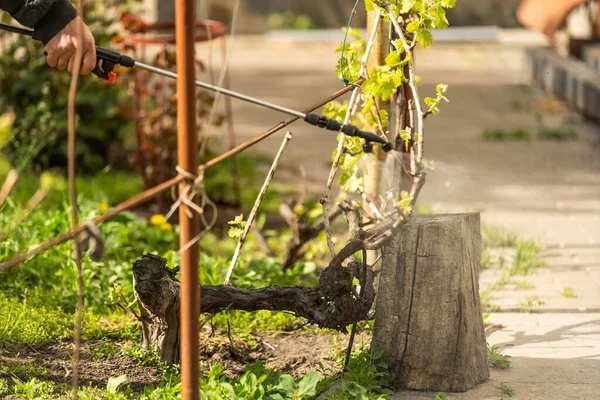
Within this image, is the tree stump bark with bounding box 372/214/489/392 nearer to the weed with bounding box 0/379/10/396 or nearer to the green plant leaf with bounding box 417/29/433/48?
the green plant leaf with bounding box 417/29/433/48

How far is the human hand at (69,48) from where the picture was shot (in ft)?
9.81

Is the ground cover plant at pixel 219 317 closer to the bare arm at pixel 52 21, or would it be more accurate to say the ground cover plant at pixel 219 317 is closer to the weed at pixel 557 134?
the bare arm at pixel 52 21

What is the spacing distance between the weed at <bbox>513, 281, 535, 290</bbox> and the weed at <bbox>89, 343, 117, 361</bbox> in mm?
2136

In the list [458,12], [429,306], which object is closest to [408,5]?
[429,306]

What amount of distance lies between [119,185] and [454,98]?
17.7ft

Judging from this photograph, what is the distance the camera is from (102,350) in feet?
11.6

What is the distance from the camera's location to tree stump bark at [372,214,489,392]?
10.3 feet

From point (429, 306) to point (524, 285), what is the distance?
1.61 m

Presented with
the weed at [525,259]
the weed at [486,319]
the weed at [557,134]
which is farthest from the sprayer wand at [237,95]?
the weed at [557,134]

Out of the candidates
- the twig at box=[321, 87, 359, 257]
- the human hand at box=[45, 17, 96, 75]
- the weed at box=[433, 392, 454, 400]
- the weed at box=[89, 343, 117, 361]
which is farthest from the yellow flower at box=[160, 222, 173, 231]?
the weed at box=[433, 392, 454, 400]

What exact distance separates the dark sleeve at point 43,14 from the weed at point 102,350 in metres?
1.23

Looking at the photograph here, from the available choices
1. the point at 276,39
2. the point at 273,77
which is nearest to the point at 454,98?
the point at 273,77

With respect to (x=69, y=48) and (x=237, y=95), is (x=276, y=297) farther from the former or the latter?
(x=69, y=48)

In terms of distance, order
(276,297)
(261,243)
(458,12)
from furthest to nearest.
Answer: (458,12), (261,243), (276,297)
